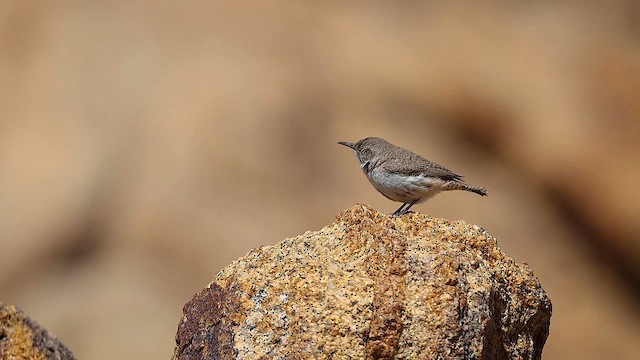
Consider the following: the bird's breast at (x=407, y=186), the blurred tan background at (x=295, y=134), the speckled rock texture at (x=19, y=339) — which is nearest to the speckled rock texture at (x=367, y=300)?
the speckled rock texture at (x=19, y=339)

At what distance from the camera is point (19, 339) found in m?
4.60

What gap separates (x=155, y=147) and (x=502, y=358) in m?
8.99

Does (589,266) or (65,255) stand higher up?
(589,266)

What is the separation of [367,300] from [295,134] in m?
8.70

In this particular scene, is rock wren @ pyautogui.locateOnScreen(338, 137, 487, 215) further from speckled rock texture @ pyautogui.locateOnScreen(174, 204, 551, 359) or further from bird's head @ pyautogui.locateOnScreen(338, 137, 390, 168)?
speckled rock texture @ pyautogui.locateOnScreen(174, 204, 551, 359)

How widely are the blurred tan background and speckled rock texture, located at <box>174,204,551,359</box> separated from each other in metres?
7.50

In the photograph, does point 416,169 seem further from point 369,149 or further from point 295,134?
point 295,134

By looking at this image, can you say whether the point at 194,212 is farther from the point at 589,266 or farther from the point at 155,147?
the point at 589,266

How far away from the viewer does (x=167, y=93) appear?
43.1ft

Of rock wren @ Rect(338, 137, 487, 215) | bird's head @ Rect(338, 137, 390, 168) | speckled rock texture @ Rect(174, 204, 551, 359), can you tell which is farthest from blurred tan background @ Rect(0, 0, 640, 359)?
speckled rock texture @ Rect(174, 204, 551, 359)

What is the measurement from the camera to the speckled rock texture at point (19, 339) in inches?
179

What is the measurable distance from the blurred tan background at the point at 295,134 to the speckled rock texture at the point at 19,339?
7395 millimetres

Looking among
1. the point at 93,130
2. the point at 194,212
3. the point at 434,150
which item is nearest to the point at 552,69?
the point at 434,150

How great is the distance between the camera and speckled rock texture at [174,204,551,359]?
167 inches
